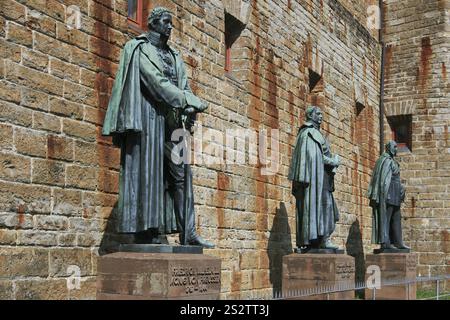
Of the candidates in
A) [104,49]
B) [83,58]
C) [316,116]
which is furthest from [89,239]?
[316,116]

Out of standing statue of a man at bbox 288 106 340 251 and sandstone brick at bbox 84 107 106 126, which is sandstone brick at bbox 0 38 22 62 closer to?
sandstone brick at bbox 84 107 106 126

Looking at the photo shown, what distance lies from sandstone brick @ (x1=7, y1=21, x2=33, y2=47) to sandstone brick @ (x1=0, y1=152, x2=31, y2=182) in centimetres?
107

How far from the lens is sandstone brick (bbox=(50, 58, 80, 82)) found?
713 cm

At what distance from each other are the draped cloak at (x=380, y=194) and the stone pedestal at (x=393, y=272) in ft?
1.18

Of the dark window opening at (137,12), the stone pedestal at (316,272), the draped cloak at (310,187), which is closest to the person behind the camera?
the dark window opening at (137,12)

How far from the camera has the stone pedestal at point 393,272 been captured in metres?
13.1

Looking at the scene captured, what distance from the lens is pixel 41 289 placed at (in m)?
6.74

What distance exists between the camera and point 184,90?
22.2 feet

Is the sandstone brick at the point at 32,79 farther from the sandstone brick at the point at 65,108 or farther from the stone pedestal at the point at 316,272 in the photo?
the stone pedestal at the point at 316,272

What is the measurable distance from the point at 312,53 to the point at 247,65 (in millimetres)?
3290

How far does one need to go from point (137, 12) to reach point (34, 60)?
2.45 meters

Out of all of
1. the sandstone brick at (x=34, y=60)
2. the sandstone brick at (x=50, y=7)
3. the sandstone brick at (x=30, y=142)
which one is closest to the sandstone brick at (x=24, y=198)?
the sandstone brick at (x=30, y=142)

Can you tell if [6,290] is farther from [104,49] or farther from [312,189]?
[312,189]
